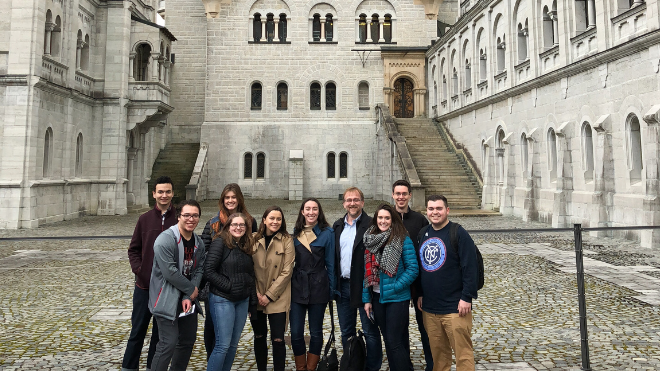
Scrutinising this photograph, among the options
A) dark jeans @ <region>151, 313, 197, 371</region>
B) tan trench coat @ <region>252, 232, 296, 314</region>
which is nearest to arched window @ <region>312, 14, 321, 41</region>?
tan trench coat @ <region>252, 232, 296, 314</region>

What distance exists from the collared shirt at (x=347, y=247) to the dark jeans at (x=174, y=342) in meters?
1.59

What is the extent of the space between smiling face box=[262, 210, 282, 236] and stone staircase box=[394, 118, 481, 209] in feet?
61.8

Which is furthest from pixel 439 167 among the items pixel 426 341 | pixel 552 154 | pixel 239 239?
pixel 239 239

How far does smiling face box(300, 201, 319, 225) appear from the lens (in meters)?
4.93

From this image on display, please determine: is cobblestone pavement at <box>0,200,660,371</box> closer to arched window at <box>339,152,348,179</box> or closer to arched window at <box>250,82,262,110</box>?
arched window at <box>339,152,348,179</box>

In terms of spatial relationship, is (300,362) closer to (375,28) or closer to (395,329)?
(395,329)

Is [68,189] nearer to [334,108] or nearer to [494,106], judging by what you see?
[334,108]

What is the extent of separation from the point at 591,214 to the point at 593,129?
2.81 metres

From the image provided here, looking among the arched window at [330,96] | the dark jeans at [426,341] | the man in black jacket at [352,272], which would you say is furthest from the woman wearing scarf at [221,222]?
the arched window at [330,96]

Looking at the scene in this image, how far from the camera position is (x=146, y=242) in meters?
5.01

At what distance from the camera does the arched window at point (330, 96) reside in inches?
1310

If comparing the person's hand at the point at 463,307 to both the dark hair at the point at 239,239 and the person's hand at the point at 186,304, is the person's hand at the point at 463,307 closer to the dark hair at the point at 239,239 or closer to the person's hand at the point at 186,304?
the dark hair at the point at 239,239

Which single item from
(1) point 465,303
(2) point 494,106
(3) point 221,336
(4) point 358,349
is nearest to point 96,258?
(3) point 221,336

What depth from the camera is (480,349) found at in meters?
5.88
